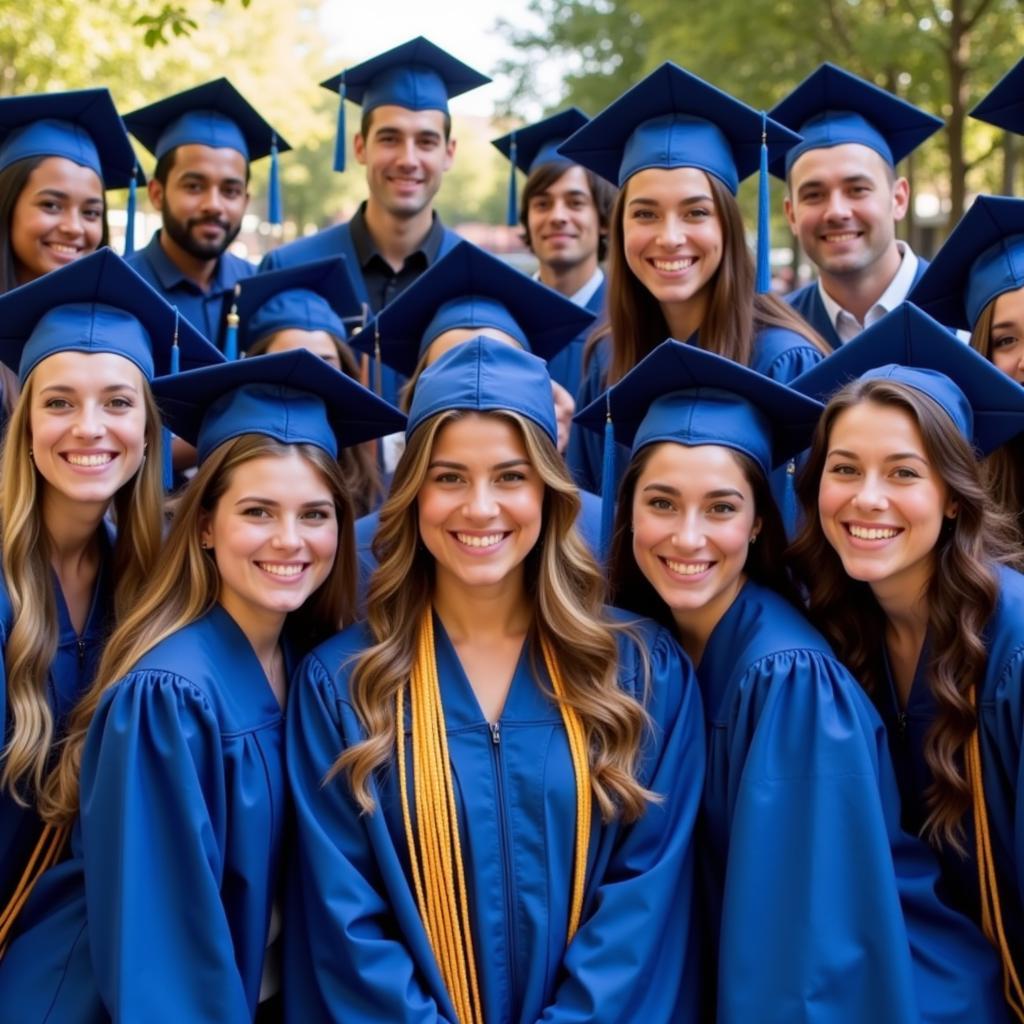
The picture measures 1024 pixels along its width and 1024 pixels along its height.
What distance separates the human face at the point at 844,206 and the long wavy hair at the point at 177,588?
8.01 feet

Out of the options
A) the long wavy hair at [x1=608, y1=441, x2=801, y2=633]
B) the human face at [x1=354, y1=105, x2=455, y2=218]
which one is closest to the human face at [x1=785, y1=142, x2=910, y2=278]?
the human face at [x1=354, y1=105, x2=455, y2=218]

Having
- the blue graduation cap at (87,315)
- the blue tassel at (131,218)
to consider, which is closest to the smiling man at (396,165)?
the blue tassel at (131,218)

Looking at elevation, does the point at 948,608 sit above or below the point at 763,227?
below

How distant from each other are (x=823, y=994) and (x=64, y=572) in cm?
224

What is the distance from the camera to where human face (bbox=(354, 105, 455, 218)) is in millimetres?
5867

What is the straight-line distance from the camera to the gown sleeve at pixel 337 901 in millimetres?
2902

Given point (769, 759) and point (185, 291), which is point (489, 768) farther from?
point (185, 291)

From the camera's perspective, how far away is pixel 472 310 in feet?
13.6

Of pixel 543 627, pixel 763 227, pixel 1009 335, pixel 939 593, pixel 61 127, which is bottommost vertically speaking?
pixel 543 627

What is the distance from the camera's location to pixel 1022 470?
147 inches

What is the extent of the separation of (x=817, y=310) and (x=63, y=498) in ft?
10.1

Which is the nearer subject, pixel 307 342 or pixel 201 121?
pixel 307 342

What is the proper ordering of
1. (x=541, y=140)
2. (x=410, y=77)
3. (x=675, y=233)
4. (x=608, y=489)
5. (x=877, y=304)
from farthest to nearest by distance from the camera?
(x=541, y=140), (x=410, y=77), (x=877, y=304), (x=675, y=233), (x=608, y=489)

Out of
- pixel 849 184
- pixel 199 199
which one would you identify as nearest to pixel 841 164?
pixel 849 184
